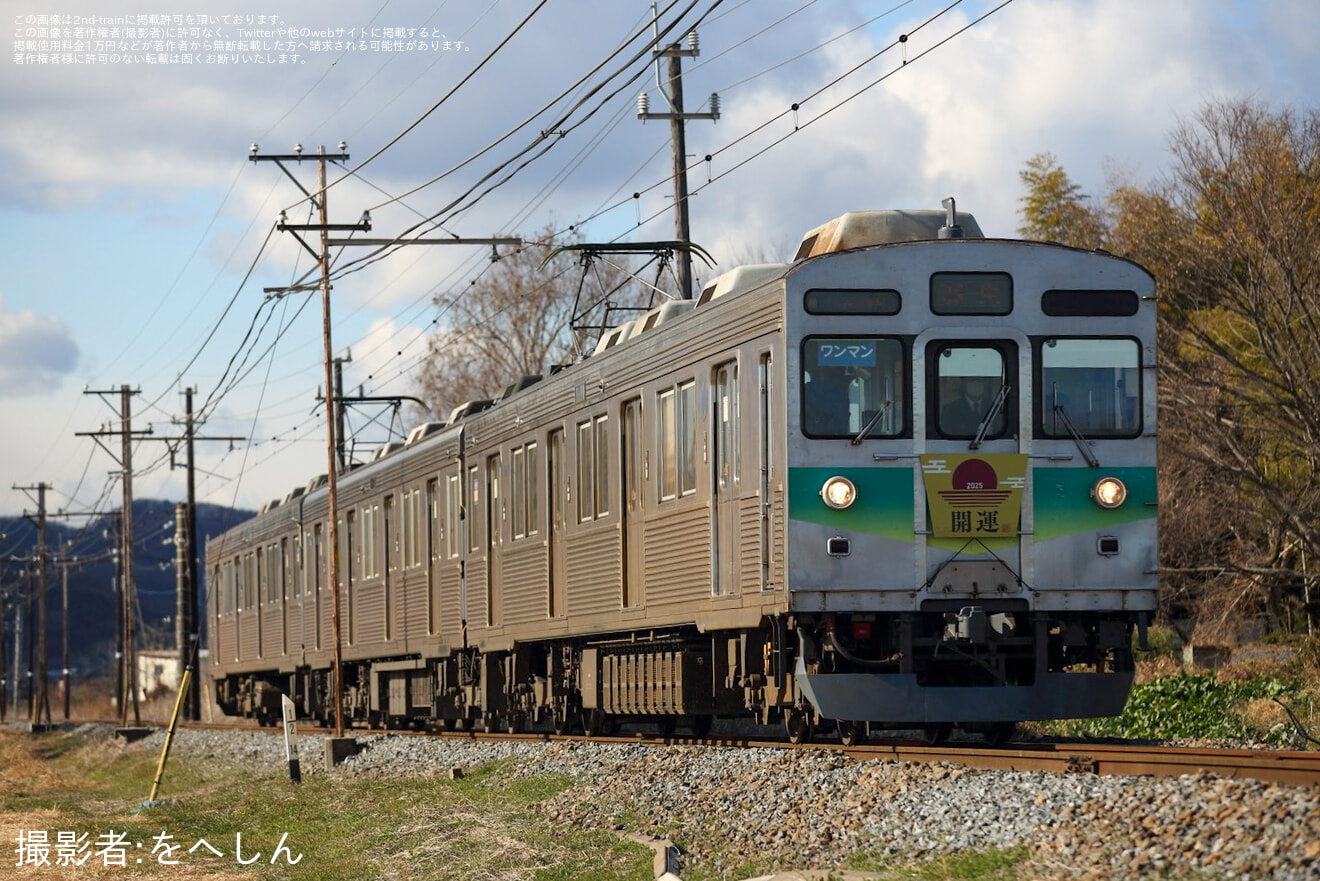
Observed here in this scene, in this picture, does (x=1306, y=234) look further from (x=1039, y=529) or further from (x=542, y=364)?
(x=542, y=364)

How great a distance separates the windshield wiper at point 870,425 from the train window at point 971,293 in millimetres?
734

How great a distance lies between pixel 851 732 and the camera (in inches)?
507

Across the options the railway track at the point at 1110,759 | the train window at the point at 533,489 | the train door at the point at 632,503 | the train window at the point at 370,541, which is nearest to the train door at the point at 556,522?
the train window at the point at 533,489

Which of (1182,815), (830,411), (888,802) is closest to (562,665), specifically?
(830,411)

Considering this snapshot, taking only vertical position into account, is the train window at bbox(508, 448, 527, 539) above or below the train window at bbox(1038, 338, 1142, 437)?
below

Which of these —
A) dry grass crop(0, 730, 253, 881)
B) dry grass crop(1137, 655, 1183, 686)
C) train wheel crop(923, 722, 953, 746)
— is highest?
train wheel crop(923, 722, 953, 746)

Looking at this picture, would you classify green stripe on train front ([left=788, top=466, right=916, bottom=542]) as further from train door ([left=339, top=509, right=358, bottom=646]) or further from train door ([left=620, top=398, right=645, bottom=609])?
train door ([left=339, top=509, right=358, bottom=646])

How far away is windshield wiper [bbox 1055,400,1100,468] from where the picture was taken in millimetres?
12352

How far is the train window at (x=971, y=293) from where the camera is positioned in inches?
494

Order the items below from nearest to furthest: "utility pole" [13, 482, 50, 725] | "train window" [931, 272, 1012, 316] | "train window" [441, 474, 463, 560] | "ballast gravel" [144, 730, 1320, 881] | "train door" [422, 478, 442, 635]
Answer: "ballast gravel" [144, 730, 1320, 881], "train window" [931, 272, 1012, 316], "train window" [441, 474, 463, 560], "train door" [422, 478, 442, 635], "utility pole" [13, 482, 50, 725]

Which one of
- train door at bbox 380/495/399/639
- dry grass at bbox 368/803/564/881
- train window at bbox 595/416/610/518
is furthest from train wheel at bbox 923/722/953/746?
train door at bbox 380/495/399/639

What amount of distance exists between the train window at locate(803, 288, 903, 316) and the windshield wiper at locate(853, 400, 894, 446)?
0.62 m

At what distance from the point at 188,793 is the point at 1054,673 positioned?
1280cm

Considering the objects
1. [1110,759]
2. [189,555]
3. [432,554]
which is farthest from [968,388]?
[189,555]
